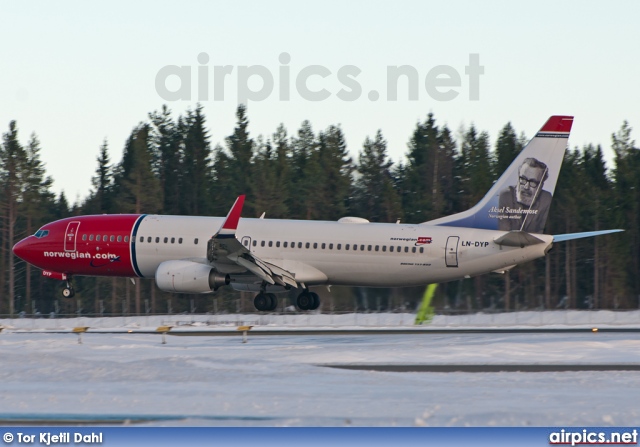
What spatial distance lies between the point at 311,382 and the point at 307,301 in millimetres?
20191

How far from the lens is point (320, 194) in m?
82.2

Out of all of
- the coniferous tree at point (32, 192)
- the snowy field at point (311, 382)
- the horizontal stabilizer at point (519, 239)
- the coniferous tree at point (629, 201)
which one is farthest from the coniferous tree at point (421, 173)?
the snowy field at point (311, 382)

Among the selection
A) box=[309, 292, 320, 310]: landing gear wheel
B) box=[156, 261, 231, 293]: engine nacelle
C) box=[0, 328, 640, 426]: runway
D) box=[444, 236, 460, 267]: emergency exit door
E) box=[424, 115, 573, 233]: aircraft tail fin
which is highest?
box=[424, 115, 573, 233]: aircraft tail fin

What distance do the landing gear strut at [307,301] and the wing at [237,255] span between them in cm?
104

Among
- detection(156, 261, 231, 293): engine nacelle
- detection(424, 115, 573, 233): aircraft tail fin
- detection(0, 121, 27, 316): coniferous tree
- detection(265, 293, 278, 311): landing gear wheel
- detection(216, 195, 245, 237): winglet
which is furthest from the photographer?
detection(0, 121, 27, 316): coniferous tree

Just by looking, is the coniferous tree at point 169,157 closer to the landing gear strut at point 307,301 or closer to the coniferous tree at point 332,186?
the coniferous tree at point 332,186

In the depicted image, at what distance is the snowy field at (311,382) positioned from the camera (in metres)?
17.0

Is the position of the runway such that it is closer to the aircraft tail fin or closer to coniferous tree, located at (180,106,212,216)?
the aircraft tail fin

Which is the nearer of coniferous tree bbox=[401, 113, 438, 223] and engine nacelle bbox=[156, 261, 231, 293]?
engine nacelle bbox=[156, 261, 231, 293]

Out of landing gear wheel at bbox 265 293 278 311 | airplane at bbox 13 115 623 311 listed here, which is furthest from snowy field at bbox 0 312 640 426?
landing gear wheel at bbox 265 293 278 311

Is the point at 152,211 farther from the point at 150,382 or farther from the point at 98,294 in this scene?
the point at 150,382

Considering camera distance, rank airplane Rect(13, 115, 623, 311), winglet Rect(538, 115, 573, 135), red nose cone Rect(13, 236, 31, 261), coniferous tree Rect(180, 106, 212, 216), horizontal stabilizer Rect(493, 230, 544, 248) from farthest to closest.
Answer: coniferous tree Rect(180, 106, 212, 216) → red nose cone Rect(13, 236, 31, 261) → winglet Rect(538, 115, 573, 135) → airplane Rect(13, 115, 623, 311) → horizontal stabilizer Rect(493, 230, 544, 248)

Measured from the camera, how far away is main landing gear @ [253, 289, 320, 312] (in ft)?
133

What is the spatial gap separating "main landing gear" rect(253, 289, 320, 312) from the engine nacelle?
1.77 metres
